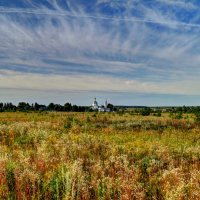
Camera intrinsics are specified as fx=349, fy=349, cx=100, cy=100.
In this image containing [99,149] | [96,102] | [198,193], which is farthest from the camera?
[96,102]

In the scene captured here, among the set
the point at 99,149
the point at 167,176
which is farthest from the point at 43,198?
the point at 99,149

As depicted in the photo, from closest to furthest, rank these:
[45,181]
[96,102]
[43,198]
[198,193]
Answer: [198,193]
[43,198]
[45,181]
[96,102]

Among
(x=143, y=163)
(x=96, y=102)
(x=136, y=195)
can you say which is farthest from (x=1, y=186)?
(x=96, y=102)

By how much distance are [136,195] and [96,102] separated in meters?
122

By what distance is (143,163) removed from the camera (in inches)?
408

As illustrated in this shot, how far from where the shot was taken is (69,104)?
110 meters

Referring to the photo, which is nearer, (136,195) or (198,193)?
(198,193)

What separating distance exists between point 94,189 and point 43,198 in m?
0.94

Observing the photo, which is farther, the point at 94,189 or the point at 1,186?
the point at 94,189

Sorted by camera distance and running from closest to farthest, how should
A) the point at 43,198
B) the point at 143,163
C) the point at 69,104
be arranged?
1. the point at 43,198
2. the point at 143,163
3. the point at 69,104

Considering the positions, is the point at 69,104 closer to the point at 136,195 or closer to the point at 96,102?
the point at 96,102

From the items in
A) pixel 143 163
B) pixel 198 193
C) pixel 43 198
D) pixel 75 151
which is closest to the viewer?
pixel 198 193

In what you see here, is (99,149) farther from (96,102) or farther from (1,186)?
(96,102)

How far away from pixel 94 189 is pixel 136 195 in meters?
0.85
